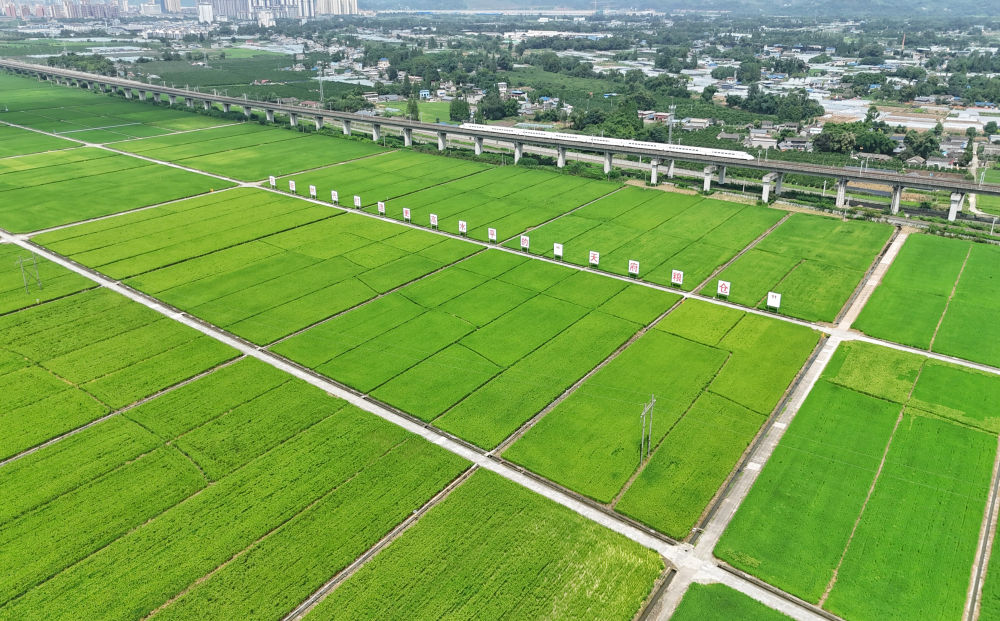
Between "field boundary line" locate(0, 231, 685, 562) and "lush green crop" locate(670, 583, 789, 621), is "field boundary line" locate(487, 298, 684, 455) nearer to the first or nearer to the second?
"field boundary line" locate(0, 231, 685, 562)

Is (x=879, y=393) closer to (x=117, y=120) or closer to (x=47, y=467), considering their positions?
(x=47, y=467)

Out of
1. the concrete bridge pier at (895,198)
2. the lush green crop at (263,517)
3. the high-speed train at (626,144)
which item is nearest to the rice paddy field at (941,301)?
the concrete bridge pier at (895,198)

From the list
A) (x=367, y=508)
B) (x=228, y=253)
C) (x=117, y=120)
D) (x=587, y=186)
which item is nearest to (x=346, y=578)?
(x=367, y=508)

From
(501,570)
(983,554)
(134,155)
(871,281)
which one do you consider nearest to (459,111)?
(134,155)

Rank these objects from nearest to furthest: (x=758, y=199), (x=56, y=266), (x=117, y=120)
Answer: (x=56, y=266) → (x=758, y=199) → (x=117, y=120)

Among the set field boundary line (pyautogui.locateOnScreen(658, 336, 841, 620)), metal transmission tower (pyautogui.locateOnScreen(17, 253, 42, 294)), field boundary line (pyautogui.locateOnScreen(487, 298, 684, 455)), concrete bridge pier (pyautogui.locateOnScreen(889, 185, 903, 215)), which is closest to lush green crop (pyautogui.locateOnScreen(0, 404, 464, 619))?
field boundary line (pyautogui.locateOnScreen(487, 298, 684, 455))

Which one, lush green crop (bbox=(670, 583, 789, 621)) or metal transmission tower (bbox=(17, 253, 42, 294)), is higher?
metal transmission tower (bbox=(17, 253, 42, 294))
